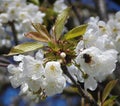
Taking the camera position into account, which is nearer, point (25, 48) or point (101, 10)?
point (25, 48)

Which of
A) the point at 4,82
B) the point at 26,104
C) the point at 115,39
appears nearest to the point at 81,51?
the point at 115,39

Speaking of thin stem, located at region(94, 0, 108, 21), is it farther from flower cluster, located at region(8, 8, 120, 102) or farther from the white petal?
the white petal

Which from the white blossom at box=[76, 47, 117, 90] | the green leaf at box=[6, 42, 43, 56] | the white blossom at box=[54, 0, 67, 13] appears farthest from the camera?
the white blossom at box=[54, 0, 67, 13]

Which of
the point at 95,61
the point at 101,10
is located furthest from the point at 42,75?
the point at 101,10

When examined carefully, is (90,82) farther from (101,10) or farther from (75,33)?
(101,10)

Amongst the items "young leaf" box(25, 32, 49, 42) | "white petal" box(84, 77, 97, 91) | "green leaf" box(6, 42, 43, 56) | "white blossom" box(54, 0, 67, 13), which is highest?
"white blossom" box(54, 0, 67, 13)

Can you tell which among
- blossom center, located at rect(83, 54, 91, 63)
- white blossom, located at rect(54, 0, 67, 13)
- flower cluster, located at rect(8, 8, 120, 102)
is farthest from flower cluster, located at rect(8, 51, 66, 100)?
white blossom, located at rect(54, 0, 67, 13)

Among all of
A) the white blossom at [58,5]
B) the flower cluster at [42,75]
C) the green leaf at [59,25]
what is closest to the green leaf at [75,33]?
the green leaf at [59,25]

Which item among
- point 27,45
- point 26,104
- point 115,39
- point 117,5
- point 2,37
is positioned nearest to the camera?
point 27,45

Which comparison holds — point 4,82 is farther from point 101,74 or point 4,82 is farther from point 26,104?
point 101,74

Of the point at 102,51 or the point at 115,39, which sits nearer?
the point at 102,51

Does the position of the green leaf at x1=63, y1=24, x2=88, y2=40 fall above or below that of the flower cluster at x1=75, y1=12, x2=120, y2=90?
above
